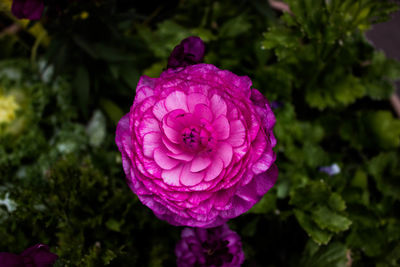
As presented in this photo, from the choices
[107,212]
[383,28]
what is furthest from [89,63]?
[383,28]

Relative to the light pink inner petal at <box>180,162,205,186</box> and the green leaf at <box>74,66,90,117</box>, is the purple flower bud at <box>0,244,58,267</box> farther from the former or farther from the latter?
the green leaf at <box>74,66,90,117</box>

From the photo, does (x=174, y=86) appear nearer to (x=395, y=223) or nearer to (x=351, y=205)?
(x=351, y=205)

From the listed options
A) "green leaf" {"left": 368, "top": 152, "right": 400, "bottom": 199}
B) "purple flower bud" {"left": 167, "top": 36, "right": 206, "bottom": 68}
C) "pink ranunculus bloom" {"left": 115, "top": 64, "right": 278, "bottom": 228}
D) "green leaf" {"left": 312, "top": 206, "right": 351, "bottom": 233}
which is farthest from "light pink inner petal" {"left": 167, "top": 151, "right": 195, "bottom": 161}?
"green leaf" {"left": 368, "top": 152, "right": 400, "bottom": 199}

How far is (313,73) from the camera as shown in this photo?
0.87 metres

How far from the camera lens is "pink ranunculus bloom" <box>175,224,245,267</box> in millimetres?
578

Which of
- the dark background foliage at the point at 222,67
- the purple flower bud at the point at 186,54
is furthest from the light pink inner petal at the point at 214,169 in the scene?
the dark background foliage at the point at 222,67

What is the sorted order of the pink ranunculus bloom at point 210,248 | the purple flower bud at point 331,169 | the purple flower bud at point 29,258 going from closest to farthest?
the purple flower bud at point 29,258 < the pink ranunculus bloom at point 210,248 < the purple flower bud at point 331,169

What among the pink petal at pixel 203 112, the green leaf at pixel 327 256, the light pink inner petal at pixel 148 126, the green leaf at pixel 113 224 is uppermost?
the pink petal at pixel 203 112

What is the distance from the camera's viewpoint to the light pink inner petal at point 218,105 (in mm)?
438

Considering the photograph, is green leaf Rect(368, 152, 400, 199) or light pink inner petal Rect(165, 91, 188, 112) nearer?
light pink inner petal Rect(165, 91, 188, 112)

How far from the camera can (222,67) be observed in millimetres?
833

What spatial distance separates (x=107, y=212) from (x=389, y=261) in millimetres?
642

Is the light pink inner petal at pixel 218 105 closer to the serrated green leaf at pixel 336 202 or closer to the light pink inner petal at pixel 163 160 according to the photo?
the light pink inner petal at pixel 163 160

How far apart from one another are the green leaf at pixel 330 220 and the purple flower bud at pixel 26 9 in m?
0.66
